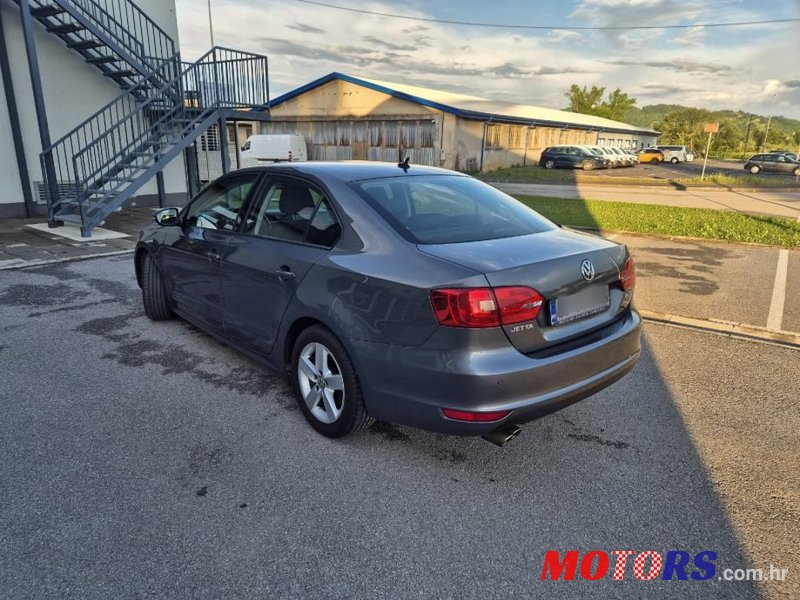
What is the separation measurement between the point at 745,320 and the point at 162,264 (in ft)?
18.8

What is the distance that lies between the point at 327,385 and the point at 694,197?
20092 millimetres

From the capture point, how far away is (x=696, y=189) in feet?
75.5

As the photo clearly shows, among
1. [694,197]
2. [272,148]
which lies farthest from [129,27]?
[694,197]

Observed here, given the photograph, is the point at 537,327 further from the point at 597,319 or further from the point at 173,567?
the point at 173,567

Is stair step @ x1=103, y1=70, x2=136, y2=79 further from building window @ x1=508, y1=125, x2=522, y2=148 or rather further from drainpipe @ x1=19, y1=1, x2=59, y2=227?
building window @ x1=508, y1=125, x2=522, y2=148

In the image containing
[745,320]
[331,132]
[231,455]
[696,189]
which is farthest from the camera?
[331,132]

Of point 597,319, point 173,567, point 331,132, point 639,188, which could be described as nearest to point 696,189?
point 639,188

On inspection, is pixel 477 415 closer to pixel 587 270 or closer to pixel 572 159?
pixel 587 270

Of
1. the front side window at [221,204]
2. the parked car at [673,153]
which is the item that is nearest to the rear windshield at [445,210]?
the front side window at [221,204]

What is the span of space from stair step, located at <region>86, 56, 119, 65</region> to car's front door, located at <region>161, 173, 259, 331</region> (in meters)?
8.71

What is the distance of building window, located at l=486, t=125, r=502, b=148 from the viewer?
30.5 m

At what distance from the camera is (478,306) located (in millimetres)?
2475

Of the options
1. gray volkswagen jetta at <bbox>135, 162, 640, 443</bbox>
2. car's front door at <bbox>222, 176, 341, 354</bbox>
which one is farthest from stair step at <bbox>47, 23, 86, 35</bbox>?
car's front door at <bbox>222, 176, 341, 354</bbox>

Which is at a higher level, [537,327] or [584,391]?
[537,327]
